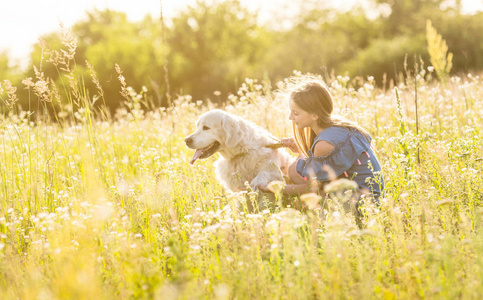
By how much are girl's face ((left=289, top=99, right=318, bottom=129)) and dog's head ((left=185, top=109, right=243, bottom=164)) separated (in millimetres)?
669

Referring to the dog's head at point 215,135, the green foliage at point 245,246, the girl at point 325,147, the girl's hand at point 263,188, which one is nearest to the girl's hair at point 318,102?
the girl at point 325,147

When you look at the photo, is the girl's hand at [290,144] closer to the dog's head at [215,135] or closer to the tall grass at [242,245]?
the dog's head at [215,135]

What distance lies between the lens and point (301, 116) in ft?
14.9

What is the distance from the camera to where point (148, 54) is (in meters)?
21.3

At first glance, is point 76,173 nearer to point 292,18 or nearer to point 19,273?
point 19,273

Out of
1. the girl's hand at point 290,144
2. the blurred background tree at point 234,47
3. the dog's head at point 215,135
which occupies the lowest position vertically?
the girl's hand at point 290,144

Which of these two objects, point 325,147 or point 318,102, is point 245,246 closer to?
point 325,147

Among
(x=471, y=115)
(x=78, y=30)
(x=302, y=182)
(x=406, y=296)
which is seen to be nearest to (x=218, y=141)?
(x=302, y=182)

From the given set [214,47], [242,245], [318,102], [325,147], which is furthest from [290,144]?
[214,47]

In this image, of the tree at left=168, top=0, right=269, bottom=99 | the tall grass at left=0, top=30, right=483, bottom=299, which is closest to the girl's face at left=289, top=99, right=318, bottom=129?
the tall grass at left=0, top=30, right=483, bottom=299

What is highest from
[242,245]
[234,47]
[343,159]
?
[234,47]

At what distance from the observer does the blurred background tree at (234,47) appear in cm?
2002

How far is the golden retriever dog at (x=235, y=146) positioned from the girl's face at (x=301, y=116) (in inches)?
21.0

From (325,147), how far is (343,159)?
0.20m
